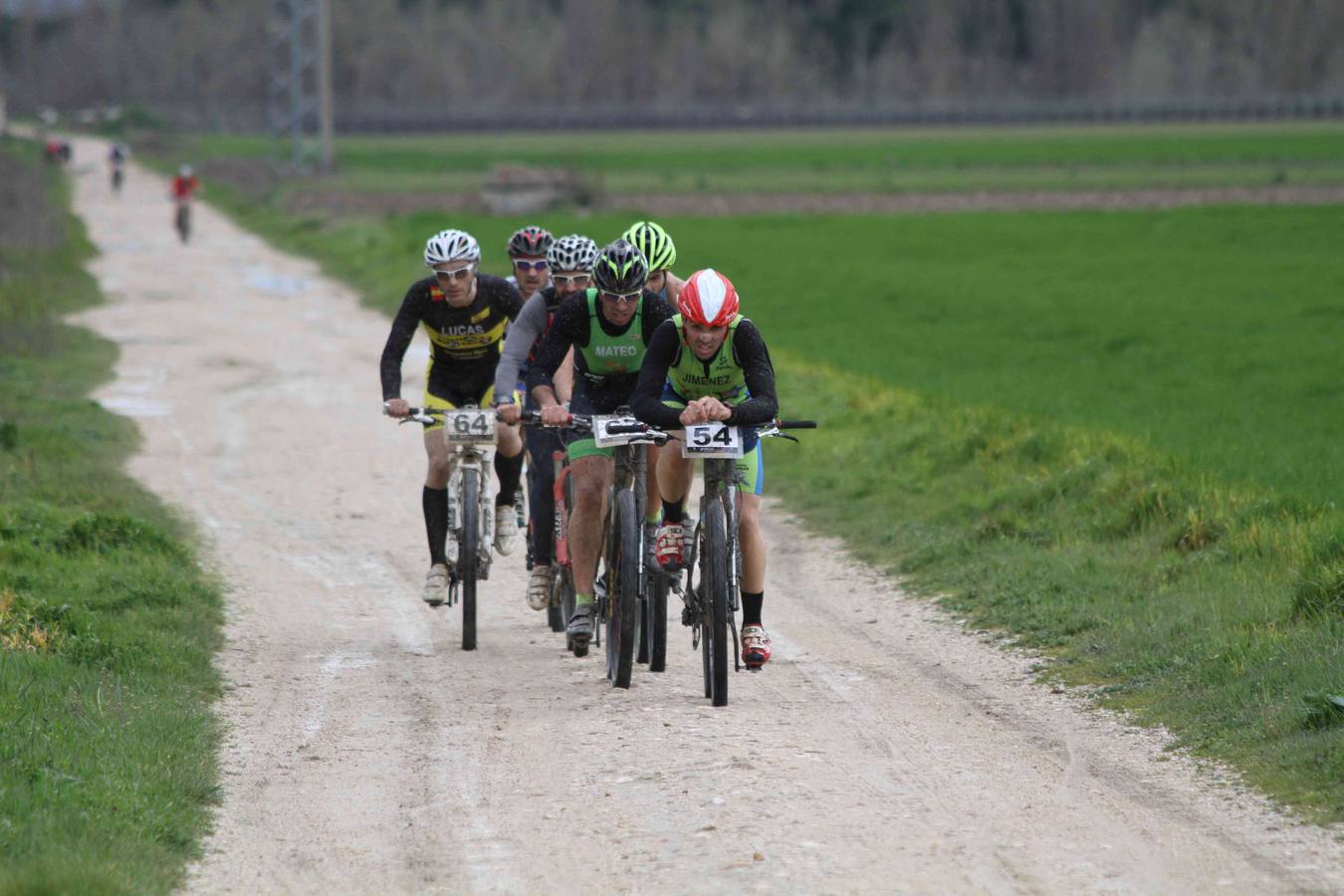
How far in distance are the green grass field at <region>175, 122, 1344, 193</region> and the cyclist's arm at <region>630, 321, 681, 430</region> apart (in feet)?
172

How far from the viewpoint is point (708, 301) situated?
27.0ft

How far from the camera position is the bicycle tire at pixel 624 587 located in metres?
8.73

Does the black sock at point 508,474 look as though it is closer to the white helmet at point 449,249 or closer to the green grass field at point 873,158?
the white helmet at point 449,249

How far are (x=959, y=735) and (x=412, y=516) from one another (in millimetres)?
6760

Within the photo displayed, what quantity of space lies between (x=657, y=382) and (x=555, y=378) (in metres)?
1.78

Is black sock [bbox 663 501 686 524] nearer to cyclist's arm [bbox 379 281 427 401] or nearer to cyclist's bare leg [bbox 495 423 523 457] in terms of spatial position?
cyclist's bare leg [bbox 495 423 523 457]

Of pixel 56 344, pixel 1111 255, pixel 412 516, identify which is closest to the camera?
pixel 412 516

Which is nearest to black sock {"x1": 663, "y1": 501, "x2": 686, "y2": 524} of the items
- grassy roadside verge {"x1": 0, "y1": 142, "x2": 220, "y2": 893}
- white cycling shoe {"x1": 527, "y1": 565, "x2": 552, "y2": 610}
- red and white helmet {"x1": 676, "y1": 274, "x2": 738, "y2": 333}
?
red and white helmet {"x1": 676, "y1": 274, "x2": 738, "y2": 333}

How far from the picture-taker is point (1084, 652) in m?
9.45

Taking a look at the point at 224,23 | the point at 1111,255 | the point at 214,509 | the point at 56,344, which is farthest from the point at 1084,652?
the point at 224,23

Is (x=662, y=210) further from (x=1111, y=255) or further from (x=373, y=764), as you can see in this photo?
(x=373, y=764)

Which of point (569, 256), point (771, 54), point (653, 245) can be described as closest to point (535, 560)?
point (569, 256)

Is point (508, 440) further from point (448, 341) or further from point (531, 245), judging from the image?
point (531, 245)

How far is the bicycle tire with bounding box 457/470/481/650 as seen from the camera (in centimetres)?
988
